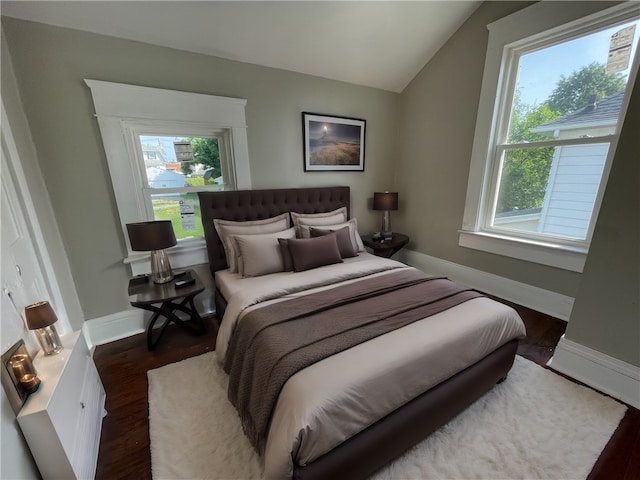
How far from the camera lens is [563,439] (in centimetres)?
141

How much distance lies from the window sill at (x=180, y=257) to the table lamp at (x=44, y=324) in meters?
1.09

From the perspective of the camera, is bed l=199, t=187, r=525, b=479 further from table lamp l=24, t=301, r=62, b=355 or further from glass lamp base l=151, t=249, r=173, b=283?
table lamp l=24, t=301, r=62, b=355

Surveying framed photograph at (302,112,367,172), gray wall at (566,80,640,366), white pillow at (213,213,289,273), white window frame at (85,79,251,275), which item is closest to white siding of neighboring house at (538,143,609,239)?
gray wall at (566,80,640,366)

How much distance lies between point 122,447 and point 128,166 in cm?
193

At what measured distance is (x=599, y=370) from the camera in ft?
5.64

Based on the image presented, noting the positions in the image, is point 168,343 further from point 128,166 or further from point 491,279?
point 491,279

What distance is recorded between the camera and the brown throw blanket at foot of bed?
4.08ft

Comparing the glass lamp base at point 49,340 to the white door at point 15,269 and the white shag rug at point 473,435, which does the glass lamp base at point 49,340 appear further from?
the white shag rug at point 473,435

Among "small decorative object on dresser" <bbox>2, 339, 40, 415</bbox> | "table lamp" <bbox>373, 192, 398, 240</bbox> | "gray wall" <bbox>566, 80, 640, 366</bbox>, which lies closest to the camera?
"small decorative object on dresser" <bbox>2, 339, 40, 415</bbox>

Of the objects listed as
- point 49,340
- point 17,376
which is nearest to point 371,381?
point 17,376

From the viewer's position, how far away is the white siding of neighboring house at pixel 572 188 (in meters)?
2.18

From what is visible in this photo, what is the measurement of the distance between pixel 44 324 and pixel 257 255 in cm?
130

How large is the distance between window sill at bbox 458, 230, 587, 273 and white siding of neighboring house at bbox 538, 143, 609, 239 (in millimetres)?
170

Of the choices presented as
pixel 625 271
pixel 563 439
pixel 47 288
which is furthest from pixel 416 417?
pixel 47 288
